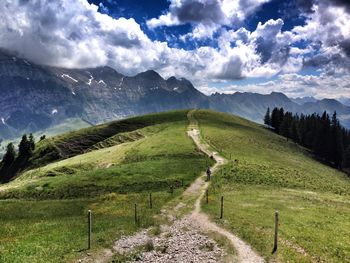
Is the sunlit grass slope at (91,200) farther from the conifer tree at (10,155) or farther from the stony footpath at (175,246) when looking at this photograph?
the conifer tree at (10,155)

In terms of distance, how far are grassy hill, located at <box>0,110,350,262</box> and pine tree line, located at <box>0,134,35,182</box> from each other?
54.0 metres

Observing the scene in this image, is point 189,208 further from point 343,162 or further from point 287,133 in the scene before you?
point 287,133

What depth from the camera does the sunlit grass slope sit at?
996 inches

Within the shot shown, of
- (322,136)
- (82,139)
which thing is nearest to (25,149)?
(82,139)

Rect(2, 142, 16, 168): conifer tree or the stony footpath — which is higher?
the stony footpath

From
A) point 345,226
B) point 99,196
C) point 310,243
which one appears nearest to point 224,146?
point 99,196

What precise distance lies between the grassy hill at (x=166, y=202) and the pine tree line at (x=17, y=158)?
177ft

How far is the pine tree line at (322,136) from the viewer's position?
432 ft

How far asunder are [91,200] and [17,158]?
9836 cm

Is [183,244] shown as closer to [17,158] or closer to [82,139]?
[82,139]

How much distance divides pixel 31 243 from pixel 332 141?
128 meters

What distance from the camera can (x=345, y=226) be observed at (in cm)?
3120

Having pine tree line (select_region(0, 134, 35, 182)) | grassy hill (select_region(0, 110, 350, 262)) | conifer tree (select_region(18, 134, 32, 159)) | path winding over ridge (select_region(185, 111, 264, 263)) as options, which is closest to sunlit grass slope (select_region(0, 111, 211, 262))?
grassy hill (select_region(0, 110, 350, 262))

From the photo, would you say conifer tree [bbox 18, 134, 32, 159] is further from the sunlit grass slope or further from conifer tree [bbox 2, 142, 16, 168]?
the sunlit grass slope
